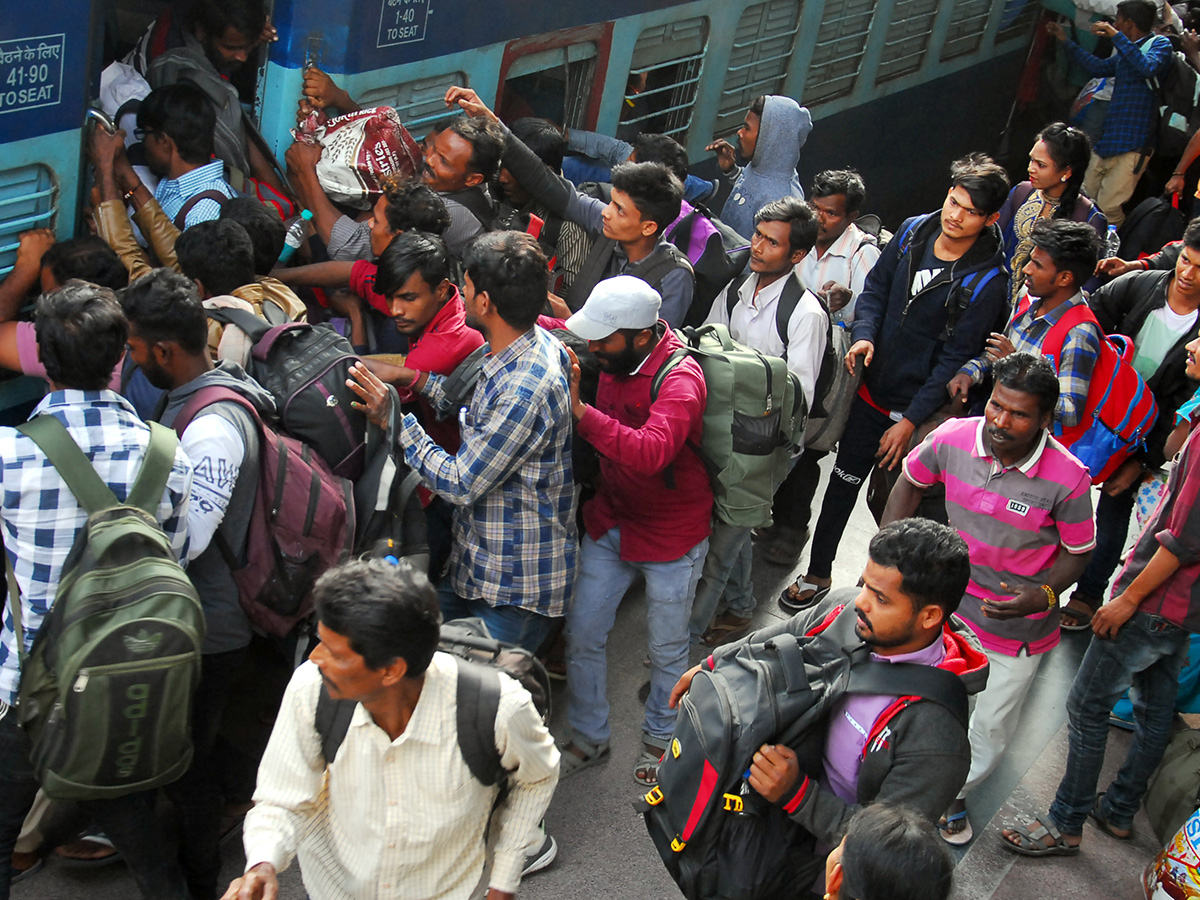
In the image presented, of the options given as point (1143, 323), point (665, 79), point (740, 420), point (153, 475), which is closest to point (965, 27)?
point (665, 79)

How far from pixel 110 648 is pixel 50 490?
38 centimetres

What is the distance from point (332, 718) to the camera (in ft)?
7.20

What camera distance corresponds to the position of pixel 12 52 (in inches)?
131

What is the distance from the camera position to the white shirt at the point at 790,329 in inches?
169

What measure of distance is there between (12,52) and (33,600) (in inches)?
66.6

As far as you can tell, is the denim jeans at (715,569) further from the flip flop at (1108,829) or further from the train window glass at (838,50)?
the train window glass at (838,50)

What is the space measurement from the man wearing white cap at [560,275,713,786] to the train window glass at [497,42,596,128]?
2.54 m

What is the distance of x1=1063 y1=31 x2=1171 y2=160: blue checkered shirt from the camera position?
773 centimetres

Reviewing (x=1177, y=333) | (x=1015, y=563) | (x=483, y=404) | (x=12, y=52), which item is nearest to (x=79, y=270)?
(x=12, y=52)

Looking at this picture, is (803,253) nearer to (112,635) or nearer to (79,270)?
(79,270)

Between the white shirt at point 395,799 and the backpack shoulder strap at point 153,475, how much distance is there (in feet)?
2.09

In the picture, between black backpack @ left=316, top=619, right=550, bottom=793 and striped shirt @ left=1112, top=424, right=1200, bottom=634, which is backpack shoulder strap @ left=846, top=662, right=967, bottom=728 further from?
striped shirt @ left=1112, top=424, right=1200, bottom=634

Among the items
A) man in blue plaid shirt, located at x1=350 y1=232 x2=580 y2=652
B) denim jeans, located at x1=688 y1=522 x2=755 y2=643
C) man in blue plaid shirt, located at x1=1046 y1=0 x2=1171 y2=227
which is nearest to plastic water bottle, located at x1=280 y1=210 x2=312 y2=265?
man in blue plaid shirt, located at x1=350 y1=232 x2=580 y2=652

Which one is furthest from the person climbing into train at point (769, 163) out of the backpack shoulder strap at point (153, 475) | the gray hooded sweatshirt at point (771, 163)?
the backpack shoulder strap at point (153, 475)
